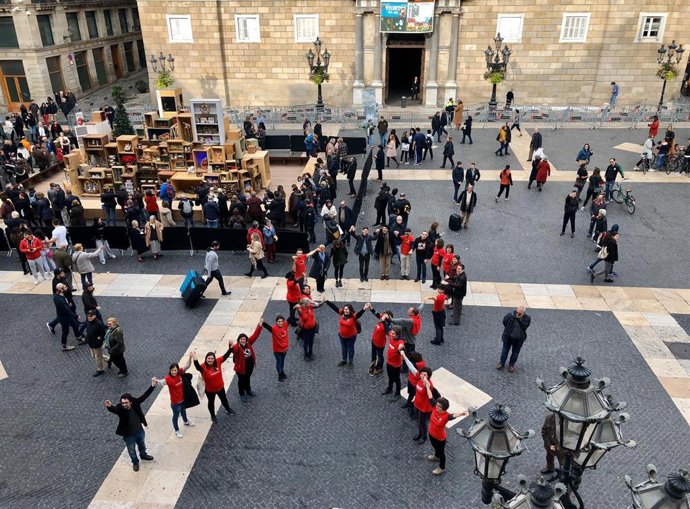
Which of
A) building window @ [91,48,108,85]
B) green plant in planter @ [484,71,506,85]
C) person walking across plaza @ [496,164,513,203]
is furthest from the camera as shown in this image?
building window @ [91,48,108,85]

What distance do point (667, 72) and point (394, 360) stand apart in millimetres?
28896

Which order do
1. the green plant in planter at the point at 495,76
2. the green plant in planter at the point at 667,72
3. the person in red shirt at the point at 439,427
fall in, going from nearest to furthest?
the person in red shirt at the point at 439,427 < the green plant in planter at the point at 667,72 < the green plant in planter at the point at 495,76

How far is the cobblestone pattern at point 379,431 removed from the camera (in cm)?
845

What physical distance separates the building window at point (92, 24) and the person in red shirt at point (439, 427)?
42693mm

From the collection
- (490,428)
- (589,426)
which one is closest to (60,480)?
(490,428)

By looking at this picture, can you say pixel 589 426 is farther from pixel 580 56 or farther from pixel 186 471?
pixel 580 56

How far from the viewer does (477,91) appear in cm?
3347

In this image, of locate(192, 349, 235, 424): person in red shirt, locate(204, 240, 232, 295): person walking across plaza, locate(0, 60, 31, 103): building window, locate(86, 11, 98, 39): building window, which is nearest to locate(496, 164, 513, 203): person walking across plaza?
locate(204, 240, 232, 295): person walking across plaza

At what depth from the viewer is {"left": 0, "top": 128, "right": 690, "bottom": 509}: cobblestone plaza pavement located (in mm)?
8602

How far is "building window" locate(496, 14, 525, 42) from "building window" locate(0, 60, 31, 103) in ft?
98.0

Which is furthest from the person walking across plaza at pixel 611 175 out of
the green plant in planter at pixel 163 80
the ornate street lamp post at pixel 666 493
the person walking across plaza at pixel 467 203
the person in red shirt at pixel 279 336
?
the green plant in planter at pixel 163 80

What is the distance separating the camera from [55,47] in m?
36.4

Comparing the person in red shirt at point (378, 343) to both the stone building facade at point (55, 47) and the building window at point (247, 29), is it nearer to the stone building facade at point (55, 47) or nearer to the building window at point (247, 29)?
the building window at point (247, 29)

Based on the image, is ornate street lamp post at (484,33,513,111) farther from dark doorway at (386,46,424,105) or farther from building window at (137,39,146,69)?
building window at (137,39,146,69)
